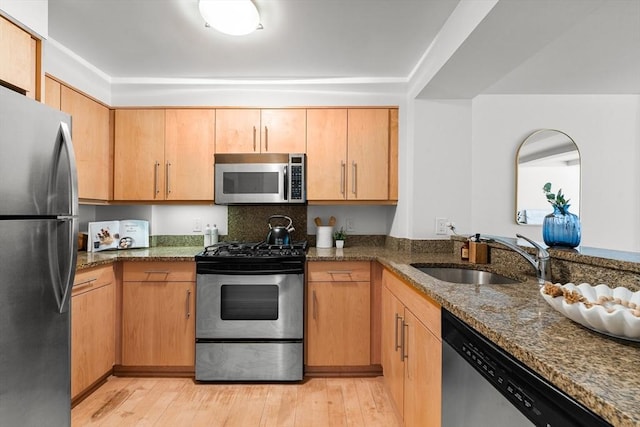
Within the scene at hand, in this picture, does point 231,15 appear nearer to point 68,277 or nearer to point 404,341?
point 68,277

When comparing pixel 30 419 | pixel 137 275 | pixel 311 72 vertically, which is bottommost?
pixel 30 419

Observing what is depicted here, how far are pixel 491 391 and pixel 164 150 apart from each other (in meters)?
2.79

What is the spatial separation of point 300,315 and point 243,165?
1.25m

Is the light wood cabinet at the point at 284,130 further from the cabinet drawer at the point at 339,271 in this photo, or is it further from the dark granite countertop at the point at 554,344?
the dark granite countertop at the point at 554,344

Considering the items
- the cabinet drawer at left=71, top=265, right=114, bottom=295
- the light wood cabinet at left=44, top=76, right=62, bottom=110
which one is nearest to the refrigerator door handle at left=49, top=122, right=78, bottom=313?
the cabinet drawer at left=71, top=265, right=114, bottom=295

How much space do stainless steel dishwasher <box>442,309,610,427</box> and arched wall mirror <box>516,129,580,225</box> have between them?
2.32 metres

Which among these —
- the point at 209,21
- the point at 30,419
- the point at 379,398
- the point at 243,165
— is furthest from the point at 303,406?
the point at 209,21

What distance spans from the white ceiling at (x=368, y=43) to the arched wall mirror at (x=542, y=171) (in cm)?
44

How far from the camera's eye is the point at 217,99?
2914 mm

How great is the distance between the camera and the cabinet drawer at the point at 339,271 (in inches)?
102

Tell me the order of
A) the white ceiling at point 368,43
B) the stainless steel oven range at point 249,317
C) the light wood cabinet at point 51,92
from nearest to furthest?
the white ceiling at point 368,43 → the light wood cabinet at point 51,92 → the stainless steel oven range at point 249,317

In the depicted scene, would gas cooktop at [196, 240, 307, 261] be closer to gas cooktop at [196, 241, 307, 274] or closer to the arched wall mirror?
gas cooktop at [196, 241, 307, 274]

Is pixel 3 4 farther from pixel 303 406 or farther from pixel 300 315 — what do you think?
pixel 303 406

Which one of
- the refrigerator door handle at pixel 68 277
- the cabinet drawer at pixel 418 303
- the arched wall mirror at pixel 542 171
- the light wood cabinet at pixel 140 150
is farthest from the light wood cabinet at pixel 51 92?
the arched wall mirror at pixel 542 171
